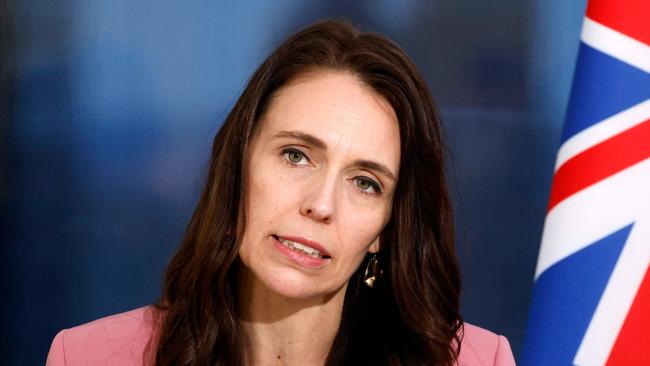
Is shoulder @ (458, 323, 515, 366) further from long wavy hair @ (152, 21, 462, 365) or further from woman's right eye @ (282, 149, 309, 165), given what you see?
woman's right eye @ (282, 149, 309, 165)

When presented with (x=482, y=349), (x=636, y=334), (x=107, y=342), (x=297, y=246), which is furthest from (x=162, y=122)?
(x=636, y=334)

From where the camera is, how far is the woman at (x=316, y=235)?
5.76 feet

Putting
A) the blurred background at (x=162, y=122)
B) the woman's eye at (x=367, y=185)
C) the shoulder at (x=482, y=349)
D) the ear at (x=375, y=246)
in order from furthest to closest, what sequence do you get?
the blurred background at (x=162, y=122) < the shoulder at (x=482, y=349) < the ear at (x=375, y=246) < the woman's eye at (x=367, y=185)

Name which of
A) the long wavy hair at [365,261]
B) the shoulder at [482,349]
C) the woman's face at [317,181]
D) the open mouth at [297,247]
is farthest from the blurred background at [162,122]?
the open mouth at [297,247]

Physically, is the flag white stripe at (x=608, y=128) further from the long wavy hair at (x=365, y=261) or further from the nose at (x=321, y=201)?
the nose at (x=321, y=201)

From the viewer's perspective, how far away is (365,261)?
199 cm

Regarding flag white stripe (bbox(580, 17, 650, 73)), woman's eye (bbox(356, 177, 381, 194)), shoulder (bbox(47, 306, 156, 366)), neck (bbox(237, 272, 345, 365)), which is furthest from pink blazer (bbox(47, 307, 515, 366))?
flag white stripe (bbox(580, 17, 650, 73))

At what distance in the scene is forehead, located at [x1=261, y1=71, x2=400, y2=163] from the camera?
69.6 inches

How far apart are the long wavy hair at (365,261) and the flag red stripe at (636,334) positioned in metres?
0.31

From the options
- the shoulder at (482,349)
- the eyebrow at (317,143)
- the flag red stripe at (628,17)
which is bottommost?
the shoulder at (482,349)

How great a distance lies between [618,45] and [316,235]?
2.03 feet

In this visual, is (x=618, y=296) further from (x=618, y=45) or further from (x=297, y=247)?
(x=297, y=247)

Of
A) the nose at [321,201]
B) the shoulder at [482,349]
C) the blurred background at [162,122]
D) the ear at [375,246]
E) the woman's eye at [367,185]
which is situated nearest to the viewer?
the nose at [321,201]

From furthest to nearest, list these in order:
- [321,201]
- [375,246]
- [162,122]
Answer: [162,122] < [375,246] < [321,201]
